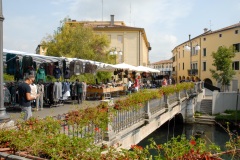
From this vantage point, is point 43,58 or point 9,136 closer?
point 9,136

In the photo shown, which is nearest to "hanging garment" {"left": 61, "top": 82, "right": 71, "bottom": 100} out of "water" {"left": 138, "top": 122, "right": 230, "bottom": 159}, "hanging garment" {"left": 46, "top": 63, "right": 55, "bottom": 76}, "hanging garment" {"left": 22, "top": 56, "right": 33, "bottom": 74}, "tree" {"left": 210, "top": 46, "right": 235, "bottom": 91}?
"hanging garment" {"left": 46, "top": 63, "right": 55, "bottom": 76}

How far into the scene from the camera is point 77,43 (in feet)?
106

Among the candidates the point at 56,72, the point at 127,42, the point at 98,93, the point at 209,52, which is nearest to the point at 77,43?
the point at 127,42

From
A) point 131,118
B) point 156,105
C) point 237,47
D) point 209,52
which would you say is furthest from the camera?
point 209,52

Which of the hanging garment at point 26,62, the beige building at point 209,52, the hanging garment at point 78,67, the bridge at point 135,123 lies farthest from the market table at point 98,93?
the beige building at point 209,52

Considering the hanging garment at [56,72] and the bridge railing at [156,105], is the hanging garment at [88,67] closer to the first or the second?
the hanging garment at [56,72]

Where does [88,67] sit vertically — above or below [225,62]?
below

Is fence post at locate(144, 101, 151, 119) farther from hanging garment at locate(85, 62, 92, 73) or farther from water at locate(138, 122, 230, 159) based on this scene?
water at locate(138, 122, 230, 159)

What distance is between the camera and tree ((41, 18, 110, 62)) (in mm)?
31984

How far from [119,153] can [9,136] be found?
7.47 ft

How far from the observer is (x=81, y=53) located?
31.8 m

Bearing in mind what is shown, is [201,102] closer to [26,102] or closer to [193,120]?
[193,120]

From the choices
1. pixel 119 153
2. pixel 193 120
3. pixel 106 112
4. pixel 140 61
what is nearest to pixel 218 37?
pixel 140 61

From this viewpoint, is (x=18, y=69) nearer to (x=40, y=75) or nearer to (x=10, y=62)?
(x=10, y=62)
